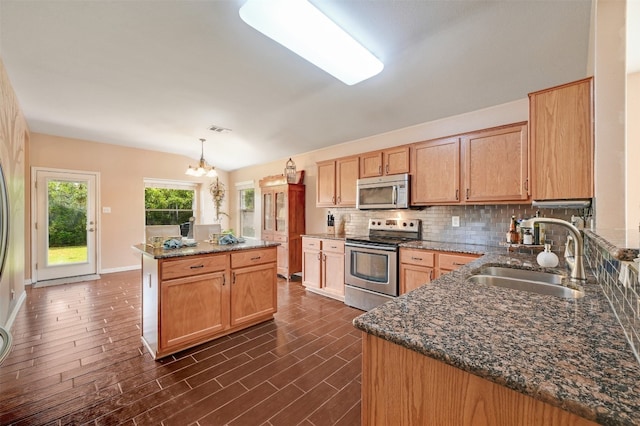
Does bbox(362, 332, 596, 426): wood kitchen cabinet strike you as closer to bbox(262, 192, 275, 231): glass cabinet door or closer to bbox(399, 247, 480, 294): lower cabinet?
bbox(399, 247, 480, 294): lower cabinet

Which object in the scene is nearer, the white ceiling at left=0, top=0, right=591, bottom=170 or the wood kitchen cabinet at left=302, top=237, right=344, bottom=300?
the white ceiling at left=0, top=0, right=591, bottom=170

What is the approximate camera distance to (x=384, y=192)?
138 inches

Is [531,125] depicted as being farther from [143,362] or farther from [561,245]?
[143,362]

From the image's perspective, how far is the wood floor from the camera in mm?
1668

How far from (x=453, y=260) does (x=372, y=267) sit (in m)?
0.94

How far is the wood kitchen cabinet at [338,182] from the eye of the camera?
12.8 ft

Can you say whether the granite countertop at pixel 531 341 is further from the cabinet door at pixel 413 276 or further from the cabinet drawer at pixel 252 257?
the cabinet drawer at pixel 252 257

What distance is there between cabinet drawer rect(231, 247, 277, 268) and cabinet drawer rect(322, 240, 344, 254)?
1.04 metres

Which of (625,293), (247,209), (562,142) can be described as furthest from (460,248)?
(247,209)

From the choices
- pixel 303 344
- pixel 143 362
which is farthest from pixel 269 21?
pixel 143 362

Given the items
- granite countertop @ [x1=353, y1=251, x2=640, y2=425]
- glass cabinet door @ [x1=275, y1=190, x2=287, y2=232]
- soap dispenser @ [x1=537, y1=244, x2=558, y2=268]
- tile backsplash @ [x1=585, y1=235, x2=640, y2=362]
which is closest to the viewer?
granite countertop @ [x1=353, y1=251, x2=640, y2=425]

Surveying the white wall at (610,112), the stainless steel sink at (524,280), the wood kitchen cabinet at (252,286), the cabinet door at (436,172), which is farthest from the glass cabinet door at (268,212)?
the white wall at (610,112)

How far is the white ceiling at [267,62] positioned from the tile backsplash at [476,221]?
1146 millimetres

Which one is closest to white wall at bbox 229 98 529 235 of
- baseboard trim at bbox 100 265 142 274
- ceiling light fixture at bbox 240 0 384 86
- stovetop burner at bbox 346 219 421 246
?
stovetop burner at bbox 346 219 421 246
